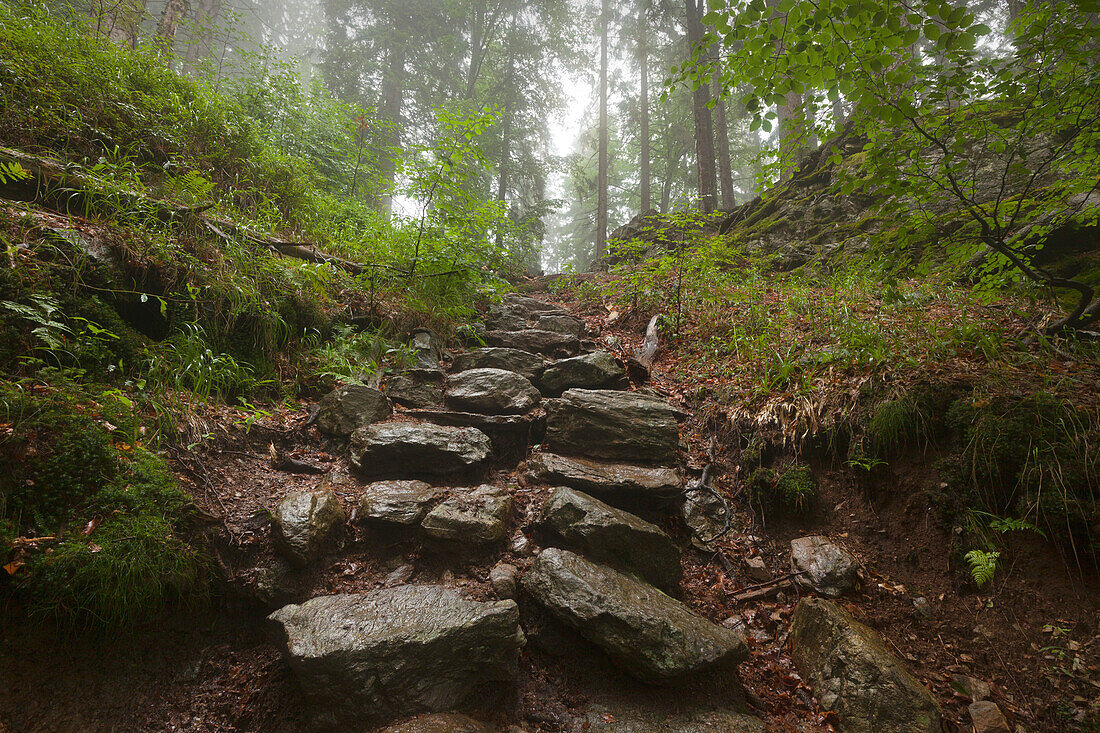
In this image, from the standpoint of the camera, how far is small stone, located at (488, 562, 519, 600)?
2828mm

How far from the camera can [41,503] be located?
86.3 inches

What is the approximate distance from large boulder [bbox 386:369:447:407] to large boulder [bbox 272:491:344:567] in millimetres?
1729

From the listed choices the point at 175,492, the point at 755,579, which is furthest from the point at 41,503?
the point at 755,579

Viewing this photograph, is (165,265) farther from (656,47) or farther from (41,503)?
(656,47)

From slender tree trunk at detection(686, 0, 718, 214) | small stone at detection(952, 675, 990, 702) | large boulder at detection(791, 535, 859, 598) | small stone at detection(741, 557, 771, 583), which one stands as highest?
slender tree trunk at detection(686, 0, 718, 214)

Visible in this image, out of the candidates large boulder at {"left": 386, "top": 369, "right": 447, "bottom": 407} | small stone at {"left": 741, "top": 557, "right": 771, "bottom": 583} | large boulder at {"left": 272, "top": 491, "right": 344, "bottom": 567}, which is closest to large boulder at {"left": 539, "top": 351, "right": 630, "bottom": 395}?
large boulder at {"left": 386, "top": 369, "right": 447, "bottom": 407}

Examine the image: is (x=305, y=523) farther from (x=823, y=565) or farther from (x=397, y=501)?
(x=823, y=565)

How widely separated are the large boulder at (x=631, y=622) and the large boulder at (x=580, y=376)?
2.70m

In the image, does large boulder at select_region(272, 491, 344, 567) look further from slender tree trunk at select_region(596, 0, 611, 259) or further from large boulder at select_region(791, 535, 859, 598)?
slender tree trunk at select_region(596, 0, 611, 259)

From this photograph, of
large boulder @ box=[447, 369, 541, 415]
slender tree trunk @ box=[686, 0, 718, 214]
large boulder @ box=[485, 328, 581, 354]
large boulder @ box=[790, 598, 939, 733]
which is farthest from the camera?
slender tree trunk @ box=[686, 0, 718, 214]

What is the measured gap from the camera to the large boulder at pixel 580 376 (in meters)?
5.39

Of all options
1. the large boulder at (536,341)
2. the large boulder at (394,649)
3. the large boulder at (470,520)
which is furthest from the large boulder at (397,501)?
the large boulder at (536,341)

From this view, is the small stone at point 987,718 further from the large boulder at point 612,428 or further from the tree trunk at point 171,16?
the tree trunk at point 171,16

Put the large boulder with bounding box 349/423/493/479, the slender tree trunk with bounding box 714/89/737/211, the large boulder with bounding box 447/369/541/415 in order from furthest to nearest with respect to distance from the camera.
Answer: the slender tree trunk with bounding box 714/89/737/211 < the large boulder with bounding box 447/369/541/415 < the large boulder with bounding box 349/423/493/479
